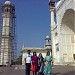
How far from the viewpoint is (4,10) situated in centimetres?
6203

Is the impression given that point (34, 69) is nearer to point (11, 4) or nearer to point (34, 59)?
point (34, 59)

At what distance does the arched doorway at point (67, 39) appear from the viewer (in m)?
29.7

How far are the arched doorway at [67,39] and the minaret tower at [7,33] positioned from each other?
26.1m

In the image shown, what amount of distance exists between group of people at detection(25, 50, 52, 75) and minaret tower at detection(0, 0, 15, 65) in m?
43.5

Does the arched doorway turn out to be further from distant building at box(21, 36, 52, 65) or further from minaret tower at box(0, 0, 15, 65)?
minaret tower at box(0, 0, 15, 65)

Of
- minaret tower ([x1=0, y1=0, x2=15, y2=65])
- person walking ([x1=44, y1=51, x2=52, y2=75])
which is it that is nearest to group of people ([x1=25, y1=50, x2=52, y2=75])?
person walking ([x1=44, y1=51, x2=52, y2=75])

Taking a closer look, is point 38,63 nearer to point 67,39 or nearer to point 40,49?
point 67,39

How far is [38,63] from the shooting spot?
10375 mm

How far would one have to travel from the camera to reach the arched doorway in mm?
29703

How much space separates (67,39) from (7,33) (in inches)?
1190

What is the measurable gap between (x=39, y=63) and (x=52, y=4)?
3388 centimetres

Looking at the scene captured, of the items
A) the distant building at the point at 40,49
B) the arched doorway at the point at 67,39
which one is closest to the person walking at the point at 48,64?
the arched doorway at the point at 67,39

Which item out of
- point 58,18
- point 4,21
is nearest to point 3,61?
point 4,21

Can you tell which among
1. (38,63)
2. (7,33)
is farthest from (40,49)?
(38,63)
